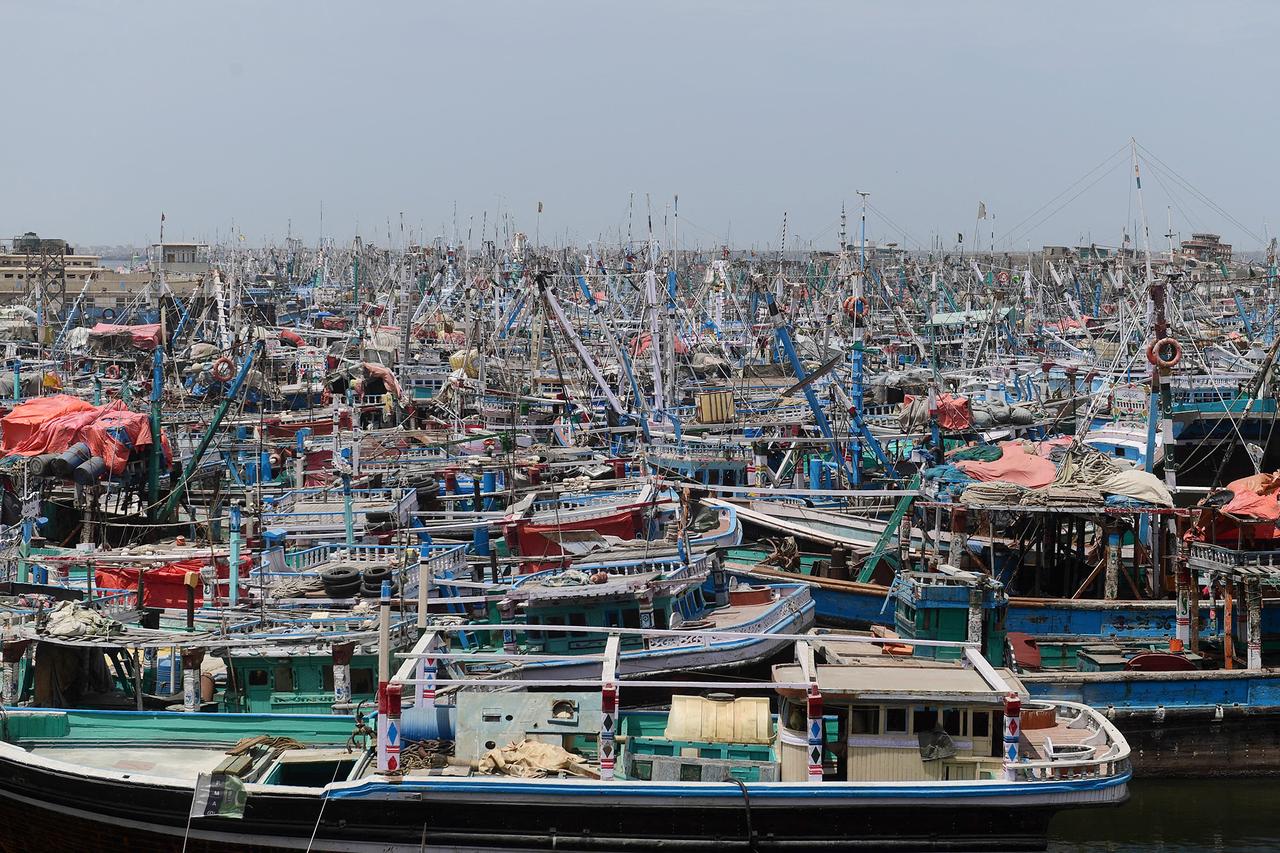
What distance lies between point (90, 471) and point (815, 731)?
700 inches

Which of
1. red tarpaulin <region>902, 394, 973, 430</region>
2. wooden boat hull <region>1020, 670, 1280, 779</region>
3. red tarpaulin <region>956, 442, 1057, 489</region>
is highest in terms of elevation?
red tarpaulin <region>902, 394, 973, 430</region>

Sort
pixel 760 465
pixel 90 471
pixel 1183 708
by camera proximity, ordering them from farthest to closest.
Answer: pixel 760 465 → pixel 90 471 → pixel 1183 708

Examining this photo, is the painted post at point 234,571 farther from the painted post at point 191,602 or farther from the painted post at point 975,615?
the painted post at point 975,615

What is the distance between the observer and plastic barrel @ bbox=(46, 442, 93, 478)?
27312 millimetres

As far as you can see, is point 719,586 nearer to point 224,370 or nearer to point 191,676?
point 191,676

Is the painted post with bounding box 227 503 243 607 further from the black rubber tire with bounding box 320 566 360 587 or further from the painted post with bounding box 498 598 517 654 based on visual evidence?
the painted post with bounding box 498 598 517 654

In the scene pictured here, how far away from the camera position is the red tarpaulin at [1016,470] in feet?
79.4

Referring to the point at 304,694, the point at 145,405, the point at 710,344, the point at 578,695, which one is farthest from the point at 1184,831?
the point at 710,344

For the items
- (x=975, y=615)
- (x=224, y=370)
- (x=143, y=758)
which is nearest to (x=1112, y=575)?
(x=975, y=615)

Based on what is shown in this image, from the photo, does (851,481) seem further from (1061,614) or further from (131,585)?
(131,585)

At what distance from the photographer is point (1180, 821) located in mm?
19656

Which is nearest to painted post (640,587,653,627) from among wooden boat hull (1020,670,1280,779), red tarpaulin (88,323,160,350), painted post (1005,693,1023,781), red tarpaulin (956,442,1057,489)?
wooden boat hull (1020,670,1280,779)

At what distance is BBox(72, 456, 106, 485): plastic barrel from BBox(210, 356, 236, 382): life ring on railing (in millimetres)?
11360

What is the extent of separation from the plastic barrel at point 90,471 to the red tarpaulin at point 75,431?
0.47 ft
